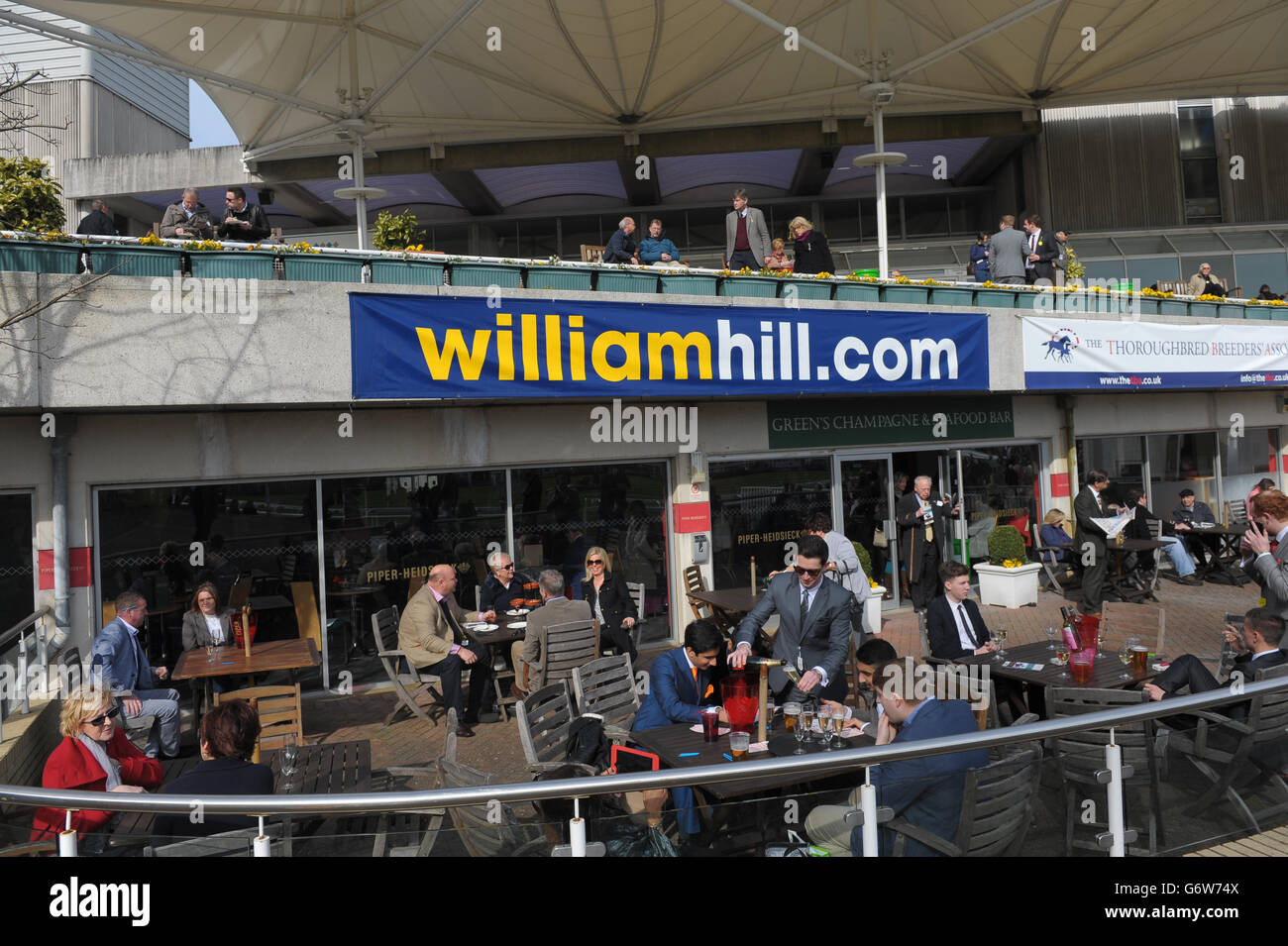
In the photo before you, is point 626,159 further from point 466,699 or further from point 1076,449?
point 466,699

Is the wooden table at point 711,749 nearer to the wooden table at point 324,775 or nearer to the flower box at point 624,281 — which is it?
the wooden table at point 324,775

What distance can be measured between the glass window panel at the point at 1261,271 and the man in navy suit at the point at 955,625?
947 inches

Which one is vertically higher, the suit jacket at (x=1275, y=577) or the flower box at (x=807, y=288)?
the flower box at (x=807, y=288)

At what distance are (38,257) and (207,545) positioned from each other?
3.52 m

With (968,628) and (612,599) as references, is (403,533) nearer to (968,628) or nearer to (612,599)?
(612,599)

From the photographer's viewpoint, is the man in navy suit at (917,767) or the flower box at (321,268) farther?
the flower box at (321,268)

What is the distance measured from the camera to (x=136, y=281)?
883 centimetres

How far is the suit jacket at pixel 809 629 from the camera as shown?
6.31m

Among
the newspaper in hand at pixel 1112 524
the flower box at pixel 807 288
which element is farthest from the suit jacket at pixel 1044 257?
the newspaper in hand at pixel 1112 524

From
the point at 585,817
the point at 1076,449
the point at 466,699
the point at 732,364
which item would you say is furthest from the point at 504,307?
the point at 1076,449

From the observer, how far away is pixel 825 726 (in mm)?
5027

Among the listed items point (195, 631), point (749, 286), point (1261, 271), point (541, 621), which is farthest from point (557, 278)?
point (1261, 271)

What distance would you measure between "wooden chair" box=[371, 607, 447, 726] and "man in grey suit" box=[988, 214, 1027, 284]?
1155 centimetres
